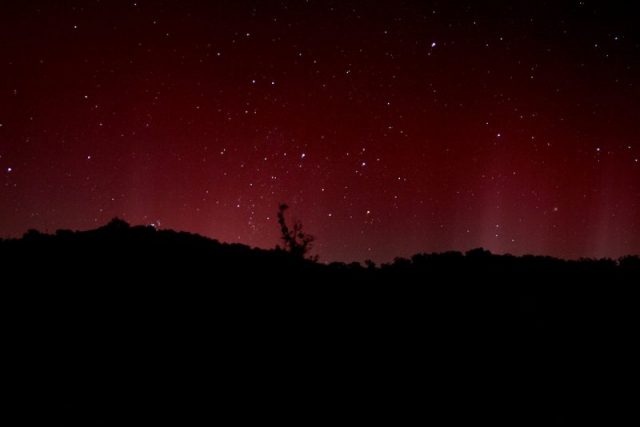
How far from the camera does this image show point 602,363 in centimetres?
698

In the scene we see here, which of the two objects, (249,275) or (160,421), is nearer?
(160,421)

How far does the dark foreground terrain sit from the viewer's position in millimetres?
5859

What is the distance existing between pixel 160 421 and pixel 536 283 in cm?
689

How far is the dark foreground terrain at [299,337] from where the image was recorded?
19.2 ft

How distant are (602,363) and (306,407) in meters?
4.14

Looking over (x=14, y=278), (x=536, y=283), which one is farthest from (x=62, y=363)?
(x=536, y=283)

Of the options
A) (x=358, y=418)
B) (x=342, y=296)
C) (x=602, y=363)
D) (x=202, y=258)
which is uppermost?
(x=202, y=258)

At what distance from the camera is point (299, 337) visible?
7.43 metres

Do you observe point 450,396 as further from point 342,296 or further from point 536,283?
point 536,283

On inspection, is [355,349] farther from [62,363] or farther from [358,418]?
[62,363]

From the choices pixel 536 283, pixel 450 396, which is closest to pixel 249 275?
pixel 450 396

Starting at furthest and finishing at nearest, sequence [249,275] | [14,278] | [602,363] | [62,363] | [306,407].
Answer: [249,275] < [14,278] < [602,363] < [62,363] < [306,407]

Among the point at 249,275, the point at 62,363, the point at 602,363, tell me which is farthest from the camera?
the point at 249,275

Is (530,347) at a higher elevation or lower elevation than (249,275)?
lower
